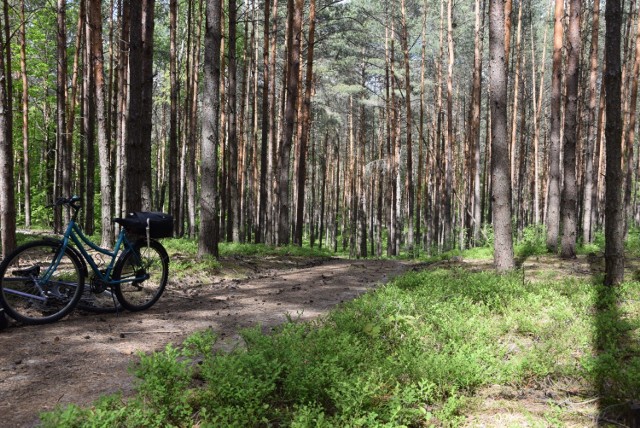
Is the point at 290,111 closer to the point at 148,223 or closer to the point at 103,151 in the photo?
the point at 103,151

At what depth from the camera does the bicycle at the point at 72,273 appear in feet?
17.2

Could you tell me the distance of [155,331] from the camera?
5.32m

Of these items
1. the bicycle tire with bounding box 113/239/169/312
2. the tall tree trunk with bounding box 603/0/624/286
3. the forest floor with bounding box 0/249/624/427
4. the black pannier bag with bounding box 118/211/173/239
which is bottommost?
the forest floor with bounding box 0/249/624/427

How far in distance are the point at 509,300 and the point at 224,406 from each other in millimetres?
4796

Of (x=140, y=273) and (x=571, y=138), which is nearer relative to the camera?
(x=140, y=273)

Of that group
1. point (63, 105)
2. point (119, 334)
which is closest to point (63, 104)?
point (63, 105)

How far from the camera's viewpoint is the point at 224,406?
10.4 feet

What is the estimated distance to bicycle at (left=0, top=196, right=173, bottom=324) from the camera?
523 centimetres

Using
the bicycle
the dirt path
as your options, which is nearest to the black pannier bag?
the bicycle

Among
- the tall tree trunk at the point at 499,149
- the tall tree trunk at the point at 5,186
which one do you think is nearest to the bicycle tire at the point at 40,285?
the tall tree trunk at the point at 5,186

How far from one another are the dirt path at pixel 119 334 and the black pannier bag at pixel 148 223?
45.4 inches

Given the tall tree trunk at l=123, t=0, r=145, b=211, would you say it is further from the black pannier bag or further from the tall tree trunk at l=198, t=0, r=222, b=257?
the black pannier bag

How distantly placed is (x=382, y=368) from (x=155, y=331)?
295 cm

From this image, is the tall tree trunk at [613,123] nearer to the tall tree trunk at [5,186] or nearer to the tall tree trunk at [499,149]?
the tall tree trunk at [499,149]
